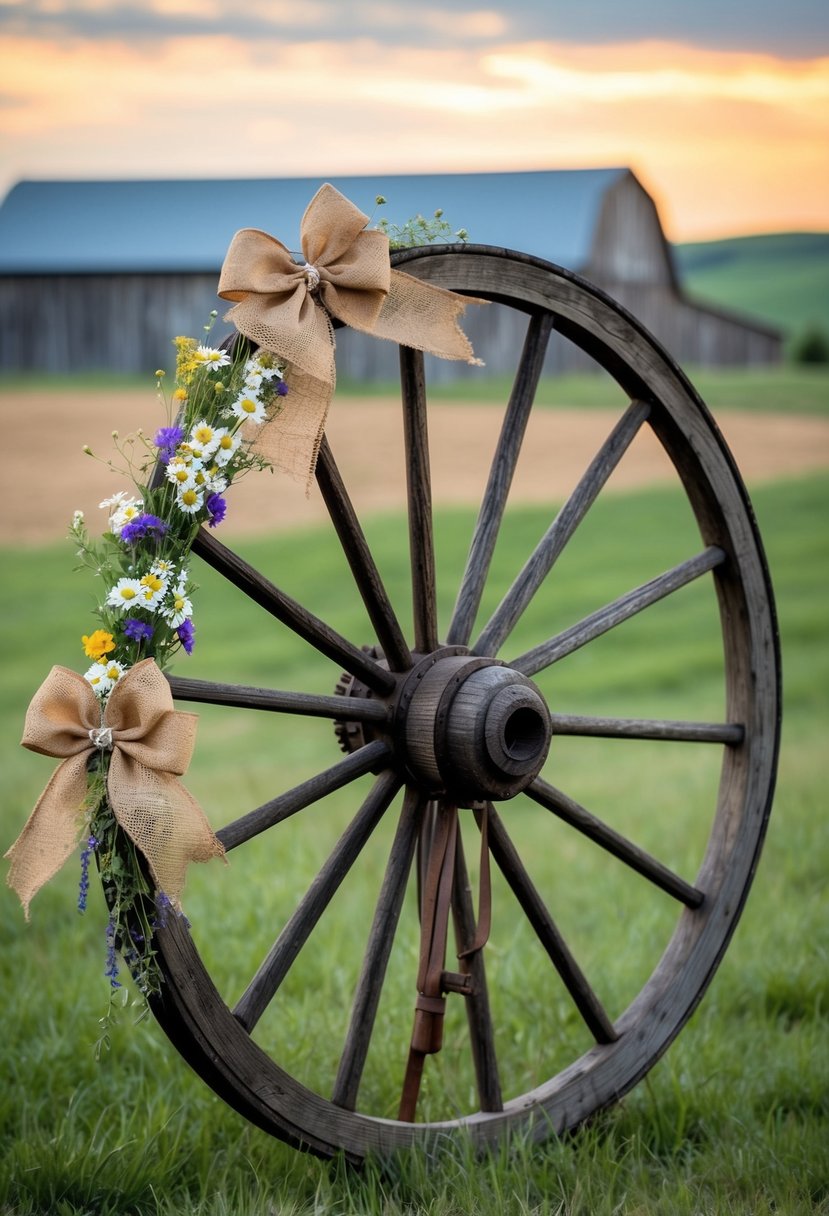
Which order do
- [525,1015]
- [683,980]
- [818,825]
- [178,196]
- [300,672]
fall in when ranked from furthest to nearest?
[178,196] → [300,672] → [818,825] → [525,1015] → [683,980]

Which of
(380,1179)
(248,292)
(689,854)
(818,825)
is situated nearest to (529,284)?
(248,292)

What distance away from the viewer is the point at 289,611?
274 centimetres

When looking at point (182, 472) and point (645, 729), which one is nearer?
point (182, 472)

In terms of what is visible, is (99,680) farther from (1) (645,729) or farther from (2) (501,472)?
(1) (645,729)

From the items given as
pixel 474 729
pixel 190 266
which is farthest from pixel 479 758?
pixel 190 266

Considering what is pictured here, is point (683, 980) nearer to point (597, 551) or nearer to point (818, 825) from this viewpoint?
point (818, 825)

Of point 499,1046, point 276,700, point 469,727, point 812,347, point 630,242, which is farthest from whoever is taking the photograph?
point 812,347

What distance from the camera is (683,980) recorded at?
11.0 feet

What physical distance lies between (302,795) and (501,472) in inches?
35.0

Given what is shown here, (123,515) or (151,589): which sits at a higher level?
(123,515)

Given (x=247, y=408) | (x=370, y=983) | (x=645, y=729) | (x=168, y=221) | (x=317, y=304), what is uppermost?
(x=168, y=221)

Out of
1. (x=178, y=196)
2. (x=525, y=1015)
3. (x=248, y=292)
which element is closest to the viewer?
(x=248, y=292)

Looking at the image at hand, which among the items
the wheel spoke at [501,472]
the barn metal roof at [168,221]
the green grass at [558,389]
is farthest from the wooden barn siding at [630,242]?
the wheel spoke at [501,472]

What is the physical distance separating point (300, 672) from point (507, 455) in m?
8.39
